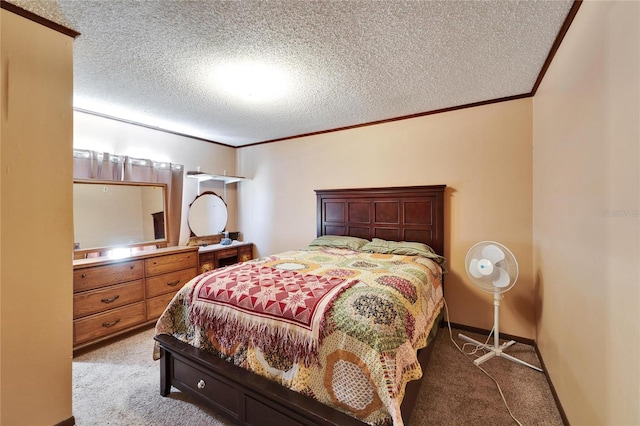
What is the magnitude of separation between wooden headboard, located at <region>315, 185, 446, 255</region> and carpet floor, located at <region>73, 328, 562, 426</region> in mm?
1235

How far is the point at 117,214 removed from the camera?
331cm

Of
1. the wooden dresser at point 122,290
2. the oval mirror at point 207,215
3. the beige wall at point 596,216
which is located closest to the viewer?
the beige wall at point 596,216

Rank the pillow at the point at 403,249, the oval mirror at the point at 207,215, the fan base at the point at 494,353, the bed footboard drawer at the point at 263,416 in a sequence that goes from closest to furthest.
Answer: the bed footboard drawer at the point at 263,416, the fan base at the point at 494,353, the pillow at the point at 403,249, the oval mirror at the point at 207,215

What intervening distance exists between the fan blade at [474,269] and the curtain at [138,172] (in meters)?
3.87

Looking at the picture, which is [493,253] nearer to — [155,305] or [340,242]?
[340,242]

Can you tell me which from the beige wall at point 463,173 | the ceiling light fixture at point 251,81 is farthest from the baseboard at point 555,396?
the ceiling light fixture at point 251,81

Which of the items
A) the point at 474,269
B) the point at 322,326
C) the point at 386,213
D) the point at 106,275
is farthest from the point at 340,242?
the point at 106,275

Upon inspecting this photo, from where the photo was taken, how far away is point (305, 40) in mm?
1855

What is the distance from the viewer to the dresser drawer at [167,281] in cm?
317

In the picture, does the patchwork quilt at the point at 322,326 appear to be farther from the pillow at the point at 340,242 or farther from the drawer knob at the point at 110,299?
the drawer knob at the point at 110,299

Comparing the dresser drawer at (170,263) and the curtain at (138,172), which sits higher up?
the curtain at (138,172)

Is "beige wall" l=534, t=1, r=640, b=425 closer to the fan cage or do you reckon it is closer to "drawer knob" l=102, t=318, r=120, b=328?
the fan cage

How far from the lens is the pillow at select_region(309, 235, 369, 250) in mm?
3367

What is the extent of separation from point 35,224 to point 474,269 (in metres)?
3.27
